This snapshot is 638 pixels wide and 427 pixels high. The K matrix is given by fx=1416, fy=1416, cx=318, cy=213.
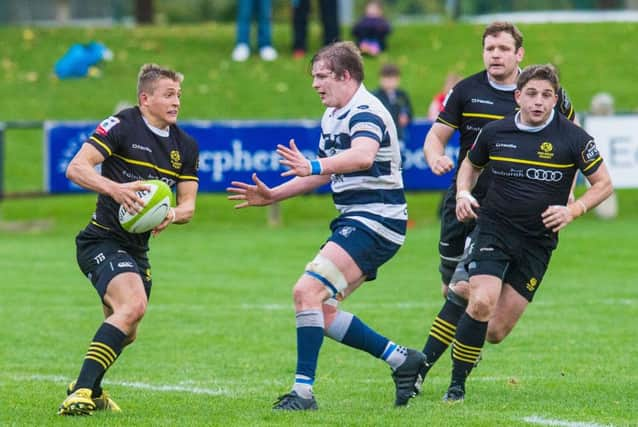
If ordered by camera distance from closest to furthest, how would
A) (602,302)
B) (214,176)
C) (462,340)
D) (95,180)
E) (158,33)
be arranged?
(95,180)
(462,340)
(602,302)
(214,176)
(158,33)

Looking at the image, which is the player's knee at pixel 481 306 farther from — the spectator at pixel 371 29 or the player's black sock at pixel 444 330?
the spectator at pixel 371 29

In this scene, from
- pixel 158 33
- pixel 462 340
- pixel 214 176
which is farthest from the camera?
pixel 158 33

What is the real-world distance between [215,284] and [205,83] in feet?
43.8

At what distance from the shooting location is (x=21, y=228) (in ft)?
66.4

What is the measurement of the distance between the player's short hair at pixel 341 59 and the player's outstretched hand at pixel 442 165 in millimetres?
845

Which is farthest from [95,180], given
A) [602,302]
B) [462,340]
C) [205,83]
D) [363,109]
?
[205,83]

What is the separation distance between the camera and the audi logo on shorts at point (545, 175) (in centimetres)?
827

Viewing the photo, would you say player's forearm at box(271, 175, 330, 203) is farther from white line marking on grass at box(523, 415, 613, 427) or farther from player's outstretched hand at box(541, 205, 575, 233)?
white line marking on grass at box(523, 415, 613, 427)

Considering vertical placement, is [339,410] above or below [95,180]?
below

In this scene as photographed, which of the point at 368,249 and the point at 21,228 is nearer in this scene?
the point at 368,249

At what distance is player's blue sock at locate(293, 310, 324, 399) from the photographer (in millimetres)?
7949

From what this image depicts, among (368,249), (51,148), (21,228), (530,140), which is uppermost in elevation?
(530,140)

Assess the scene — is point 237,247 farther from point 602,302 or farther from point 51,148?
point 602,302

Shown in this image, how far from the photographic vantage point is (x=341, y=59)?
26.6 ft
